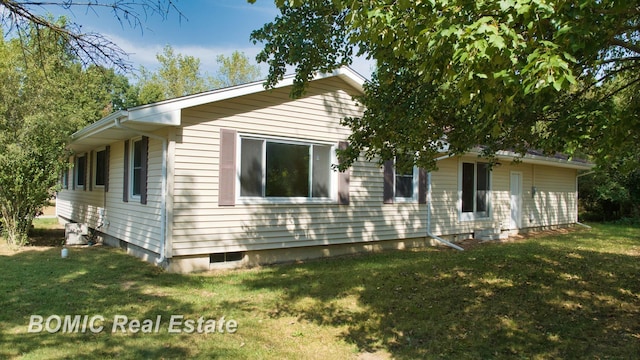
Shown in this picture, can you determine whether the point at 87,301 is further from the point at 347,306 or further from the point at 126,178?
the point at 126,178

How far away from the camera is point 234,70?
35.2 m

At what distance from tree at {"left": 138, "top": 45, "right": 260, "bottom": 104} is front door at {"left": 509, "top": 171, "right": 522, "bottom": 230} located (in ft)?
82.7

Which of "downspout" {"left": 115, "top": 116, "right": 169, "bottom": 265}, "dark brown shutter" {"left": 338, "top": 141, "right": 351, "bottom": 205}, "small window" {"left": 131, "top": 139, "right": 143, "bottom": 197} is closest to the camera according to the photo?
"downspout" {"left": 115, "top": 116, "right": 169, "bottom": 265}

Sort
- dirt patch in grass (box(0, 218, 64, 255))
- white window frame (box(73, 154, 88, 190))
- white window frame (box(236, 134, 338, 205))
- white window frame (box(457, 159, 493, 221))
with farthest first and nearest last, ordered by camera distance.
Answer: white window frame (box(73, 154, 88, 190)), white window frame (box(457, 159, 493, 221)), dirt patch in grass (box(0, 218, 64, 255)), white window frame (box(236, 134, 338, 205))

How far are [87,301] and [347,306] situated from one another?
3456 mm

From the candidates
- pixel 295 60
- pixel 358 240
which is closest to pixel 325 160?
pixel 358 240

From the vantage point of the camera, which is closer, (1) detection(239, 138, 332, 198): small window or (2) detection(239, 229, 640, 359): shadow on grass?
(2) detection(239, 229, 640, 359): shadow on grass

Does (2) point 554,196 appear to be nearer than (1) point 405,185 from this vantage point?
No

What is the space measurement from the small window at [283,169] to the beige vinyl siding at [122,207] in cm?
162

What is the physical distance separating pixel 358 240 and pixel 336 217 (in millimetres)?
885

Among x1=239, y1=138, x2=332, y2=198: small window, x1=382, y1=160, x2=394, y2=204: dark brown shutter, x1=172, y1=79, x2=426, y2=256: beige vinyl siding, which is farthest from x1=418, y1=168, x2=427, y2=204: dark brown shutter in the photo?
x1=239, y1=138, x2=332, y2=198: small window

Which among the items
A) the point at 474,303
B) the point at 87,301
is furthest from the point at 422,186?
the point at 87,301

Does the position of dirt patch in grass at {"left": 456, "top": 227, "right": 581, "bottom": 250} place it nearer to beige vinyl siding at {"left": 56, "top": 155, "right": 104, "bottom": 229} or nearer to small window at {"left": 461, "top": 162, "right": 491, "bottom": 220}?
small window at {"left": 461, "top": 162, "right": 491, "bottom": 220}

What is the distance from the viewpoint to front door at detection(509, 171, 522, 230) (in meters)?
14.4
